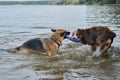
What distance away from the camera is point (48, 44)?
38.1 ft

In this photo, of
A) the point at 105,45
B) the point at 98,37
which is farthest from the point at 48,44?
the point at 105,45

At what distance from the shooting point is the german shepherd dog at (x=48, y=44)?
1151 cm

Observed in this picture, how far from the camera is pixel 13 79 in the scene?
8531mm

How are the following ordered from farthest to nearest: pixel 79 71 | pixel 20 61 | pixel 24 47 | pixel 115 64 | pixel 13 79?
pixel 24 47
pixel 20 61
pixel 115 64
pixel 79 71
pixel 13 79

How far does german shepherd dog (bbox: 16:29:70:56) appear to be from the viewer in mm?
11508

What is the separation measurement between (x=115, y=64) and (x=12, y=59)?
3.68 meters

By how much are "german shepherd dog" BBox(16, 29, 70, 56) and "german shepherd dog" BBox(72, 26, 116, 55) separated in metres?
0.70

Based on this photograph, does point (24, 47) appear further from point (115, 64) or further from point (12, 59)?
point (115, 64)

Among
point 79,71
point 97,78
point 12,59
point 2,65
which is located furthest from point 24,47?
point 97,78

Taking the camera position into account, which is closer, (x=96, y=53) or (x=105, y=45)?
(x=105, y=45)

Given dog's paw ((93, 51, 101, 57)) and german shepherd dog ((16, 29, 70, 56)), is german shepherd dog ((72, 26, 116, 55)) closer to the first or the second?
dog's paw ((93, 51, 101, 57))

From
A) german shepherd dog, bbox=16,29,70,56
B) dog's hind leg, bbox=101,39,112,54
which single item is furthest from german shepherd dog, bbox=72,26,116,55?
german shepherd dog, bbox=16,29,70,56

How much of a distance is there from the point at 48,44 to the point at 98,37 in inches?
72.5

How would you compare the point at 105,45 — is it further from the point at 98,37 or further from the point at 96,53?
the point at 96,53
